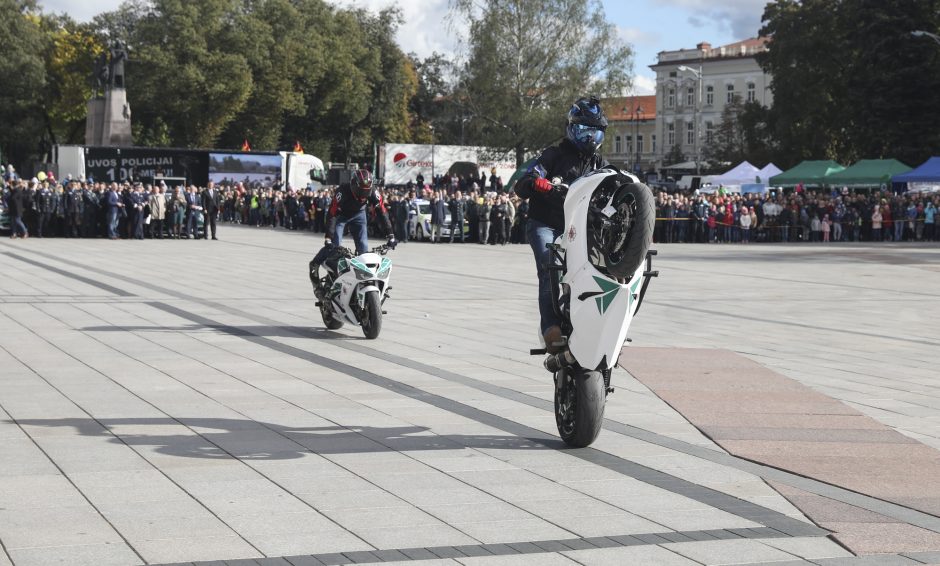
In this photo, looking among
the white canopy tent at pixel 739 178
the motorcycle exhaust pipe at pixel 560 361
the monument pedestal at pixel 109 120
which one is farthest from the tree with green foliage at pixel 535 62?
the motorcycle exhaust pipe at pixel 560 361


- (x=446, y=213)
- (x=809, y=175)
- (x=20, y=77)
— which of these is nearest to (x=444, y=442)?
(x=446, y=213)

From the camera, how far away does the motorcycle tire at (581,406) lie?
6.71m

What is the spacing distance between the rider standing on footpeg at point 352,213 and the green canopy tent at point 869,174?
35667mm

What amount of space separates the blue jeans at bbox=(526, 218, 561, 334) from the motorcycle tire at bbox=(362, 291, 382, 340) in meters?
4.11

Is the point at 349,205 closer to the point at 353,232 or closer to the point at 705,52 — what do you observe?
the point at 353,232

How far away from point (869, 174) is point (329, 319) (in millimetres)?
37138

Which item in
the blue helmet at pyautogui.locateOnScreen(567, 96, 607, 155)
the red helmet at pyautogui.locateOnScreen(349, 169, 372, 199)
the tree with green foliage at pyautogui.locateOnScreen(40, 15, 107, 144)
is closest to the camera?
the blue helmet at pyautogui.locateOnScreen(567, 96, 607, 155)

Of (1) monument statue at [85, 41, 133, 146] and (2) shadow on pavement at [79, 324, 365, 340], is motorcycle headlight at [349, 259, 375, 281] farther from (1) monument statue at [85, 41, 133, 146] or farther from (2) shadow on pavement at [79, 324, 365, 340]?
(1) monument statue at [85, 41, 133, 146]

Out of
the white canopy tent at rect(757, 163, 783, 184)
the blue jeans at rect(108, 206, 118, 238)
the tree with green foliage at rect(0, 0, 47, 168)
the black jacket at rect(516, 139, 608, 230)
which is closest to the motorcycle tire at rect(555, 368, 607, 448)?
the black jacket at rect(516, 139, 608, 230)

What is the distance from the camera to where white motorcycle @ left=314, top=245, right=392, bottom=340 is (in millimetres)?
11961

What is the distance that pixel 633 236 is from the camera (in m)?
6.38

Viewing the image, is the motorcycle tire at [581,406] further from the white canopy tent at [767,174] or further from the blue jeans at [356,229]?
the white canopy tent at [767,174]

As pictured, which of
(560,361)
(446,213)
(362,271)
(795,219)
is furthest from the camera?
(795,219)

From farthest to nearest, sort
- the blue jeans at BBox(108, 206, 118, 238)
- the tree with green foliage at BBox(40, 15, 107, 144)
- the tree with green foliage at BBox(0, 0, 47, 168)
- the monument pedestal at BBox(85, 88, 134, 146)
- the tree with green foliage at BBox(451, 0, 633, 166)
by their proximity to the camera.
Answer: the tree with green foliage at BBox(40, 15, 107, 144) → the tree with green foliage at BBox(0, 0, 47, 168) → the tree with green foliage at BBox(451, 0, 633, 166) → the monument pedestal at BBox(85, 88, 134, 146) → the blue jeans at BBox(108, 206, 118, 238)
